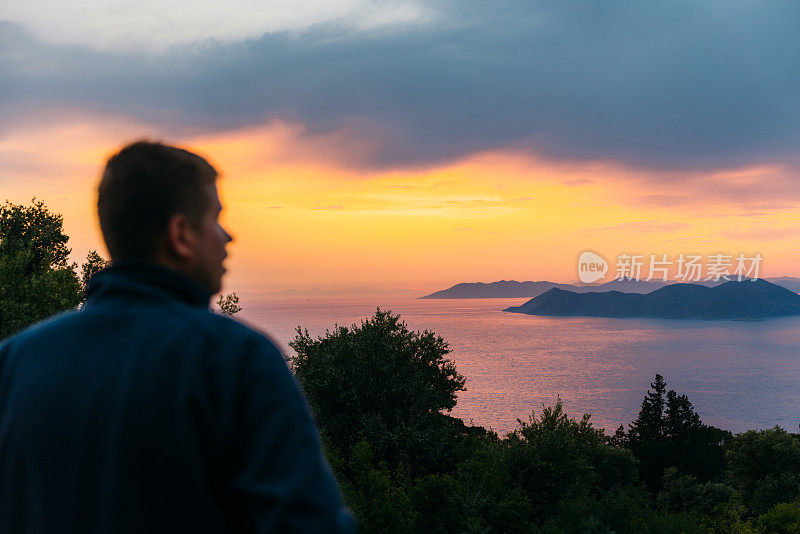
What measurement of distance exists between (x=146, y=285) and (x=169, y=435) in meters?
0.51

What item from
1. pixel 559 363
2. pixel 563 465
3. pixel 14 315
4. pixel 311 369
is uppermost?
pixel 14 315

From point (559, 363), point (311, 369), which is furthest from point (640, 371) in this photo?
point (311, 369)

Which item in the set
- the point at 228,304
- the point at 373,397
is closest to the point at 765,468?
the point at 373,397

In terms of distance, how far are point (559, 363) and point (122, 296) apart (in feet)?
602

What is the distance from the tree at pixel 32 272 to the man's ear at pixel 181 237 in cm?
3013

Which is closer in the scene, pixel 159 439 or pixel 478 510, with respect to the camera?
pixel 159 439

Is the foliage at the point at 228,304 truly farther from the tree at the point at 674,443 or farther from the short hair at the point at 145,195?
the tree at the point at 674,443

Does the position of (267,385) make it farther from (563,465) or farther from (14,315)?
(563,465)

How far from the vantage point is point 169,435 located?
4.67 feet

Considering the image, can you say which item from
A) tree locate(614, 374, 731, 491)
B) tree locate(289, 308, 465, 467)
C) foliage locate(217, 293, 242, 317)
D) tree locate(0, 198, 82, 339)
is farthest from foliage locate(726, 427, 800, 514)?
tree locate(0, 198, 82, 339)

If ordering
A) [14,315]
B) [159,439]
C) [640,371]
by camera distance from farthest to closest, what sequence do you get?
1. [640,371]
2. [14,315]
3. [159,439]

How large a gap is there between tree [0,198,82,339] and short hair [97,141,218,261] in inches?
1182

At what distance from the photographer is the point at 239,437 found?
1.44 m

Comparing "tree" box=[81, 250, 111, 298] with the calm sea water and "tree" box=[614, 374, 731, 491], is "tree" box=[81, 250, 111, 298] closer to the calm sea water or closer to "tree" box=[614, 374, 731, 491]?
the calm sea water
